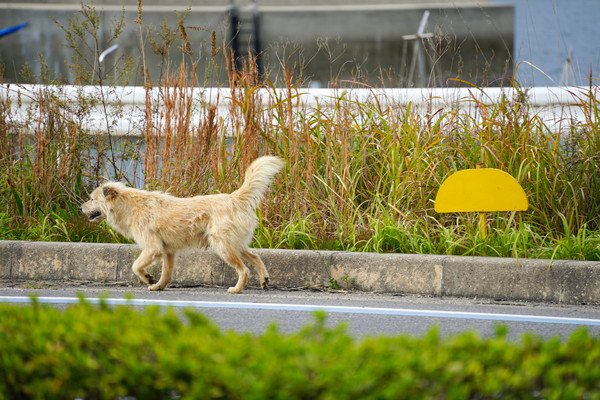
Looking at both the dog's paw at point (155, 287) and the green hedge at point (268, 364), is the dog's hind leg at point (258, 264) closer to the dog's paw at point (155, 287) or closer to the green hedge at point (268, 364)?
the dog's paw at point (155, 287)

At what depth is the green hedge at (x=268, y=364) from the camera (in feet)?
9.91

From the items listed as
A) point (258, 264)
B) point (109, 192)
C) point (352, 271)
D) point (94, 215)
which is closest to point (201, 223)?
point (258, 264)

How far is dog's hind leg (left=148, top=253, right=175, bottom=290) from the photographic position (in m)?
7.91

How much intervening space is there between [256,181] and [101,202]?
4.51 ft

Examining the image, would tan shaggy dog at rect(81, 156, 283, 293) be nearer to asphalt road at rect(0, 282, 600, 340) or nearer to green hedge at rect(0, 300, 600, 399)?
asphalt road at rect(0, 282, 600, 340)

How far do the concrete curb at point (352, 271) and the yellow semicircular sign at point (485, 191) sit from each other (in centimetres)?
47

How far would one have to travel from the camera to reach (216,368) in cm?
307

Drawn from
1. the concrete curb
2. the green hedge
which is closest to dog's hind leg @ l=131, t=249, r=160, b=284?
the concrete curb

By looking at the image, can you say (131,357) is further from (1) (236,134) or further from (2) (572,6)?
(2) (572,6)

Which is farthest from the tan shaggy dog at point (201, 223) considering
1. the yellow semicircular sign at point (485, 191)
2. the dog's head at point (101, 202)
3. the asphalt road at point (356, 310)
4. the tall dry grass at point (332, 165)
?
the yellow semicircular sign at point (485, 191)

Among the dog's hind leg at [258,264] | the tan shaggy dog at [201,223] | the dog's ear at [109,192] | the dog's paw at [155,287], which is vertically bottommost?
the dog's paw at [155,287]

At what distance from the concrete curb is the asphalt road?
0.44 feet

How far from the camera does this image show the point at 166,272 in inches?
313

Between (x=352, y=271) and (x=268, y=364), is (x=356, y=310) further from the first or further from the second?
(x=268, y=364)
